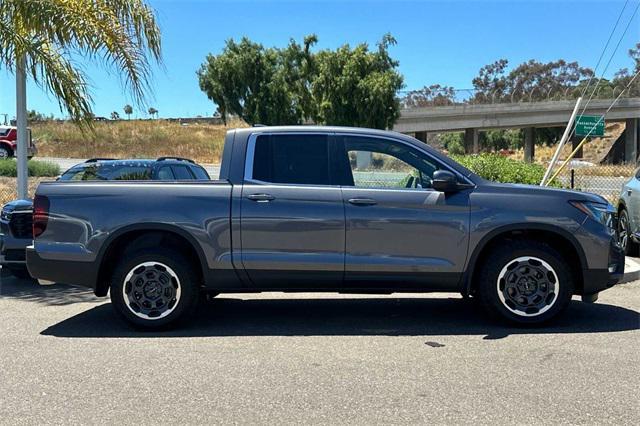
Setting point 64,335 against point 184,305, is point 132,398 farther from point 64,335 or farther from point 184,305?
point 64,335

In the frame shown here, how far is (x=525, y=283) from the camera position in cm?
588

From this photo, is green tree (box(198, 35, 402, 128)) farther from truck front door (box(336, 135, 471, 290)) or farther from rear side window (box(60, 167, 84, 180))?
truck front door (box(336, 135, 471, 290))

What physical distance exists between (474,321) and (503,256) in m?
0.87

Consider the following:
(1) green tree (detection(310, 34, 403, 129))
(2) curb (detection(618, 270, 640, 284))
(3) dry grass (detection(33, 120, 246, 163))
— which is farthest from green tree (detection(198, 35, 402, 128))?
(2) curb (detection(618, 270, 640, 284))

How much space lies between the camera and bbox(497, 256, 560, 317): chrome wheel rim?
5809mm

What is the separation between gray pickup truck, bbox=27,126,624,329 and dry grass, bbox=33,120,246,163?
50.8 metres

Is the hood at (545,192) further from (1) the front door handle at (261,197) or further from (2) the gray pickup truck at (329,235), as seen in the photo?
(1) the front door handle at (261,197)

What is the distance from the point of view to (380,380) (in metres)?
4.61

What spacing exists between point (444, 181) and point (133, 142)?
63827 mm

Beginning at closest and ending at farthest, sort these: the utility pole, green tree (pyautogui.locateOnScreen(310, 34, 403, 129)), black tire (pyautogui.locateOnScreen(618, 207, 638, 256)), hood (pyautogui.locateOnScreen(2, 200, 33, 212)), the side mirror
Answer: the side mirror
hood (pyautogui.locateOnScreen(2, 200, 33, 212))
black tire (pyautogui.locateOnScreen(618, 207, 638, 256))
the utility pole
green tree (pyautogui.locateOnScreen(310, 34, 403, 129))

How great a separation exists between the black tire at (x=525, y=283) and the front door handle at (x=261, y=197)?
212 centimetres

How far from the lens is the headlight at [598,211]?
5.84 m

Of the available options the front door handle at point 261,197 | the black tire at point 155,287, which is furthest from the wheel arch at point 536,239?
the black tire at point 155,287

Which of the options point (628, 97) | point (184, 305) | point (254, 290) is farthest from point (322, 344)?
point (628, 97)
